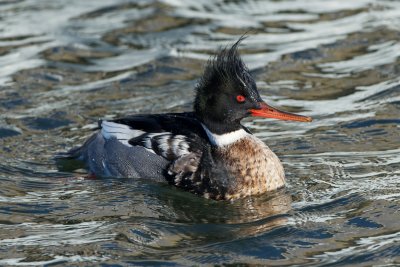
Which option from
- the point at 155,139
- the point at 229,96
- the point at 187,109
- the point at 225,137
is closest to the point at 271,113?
the point at 229,96

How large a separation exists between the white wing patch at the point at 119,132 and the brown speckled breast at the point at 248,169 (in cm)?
104

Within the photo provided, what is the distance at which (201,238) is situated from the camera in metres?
8.22

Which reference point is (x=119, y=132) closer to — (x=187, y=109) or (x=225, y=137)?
(x=225, y=137)

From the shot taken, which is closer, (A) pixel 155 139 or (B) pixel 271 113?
(B) pixel 271 113

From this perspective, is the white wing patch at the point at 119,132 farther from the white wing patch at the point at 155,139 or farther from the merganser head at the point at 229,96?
the merganser head at the point at 229,96

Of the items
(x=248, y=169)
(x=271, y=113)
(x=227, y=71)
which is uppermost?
(x=227, y=71)

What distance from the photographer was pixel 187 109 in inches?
482

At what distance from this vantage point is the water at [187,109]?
802cm

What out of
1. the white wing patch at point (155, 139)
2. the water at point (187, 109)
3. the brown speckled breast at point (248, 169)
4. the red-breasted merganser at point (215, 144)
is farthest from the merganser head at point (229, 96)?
the water at point (187, 109)

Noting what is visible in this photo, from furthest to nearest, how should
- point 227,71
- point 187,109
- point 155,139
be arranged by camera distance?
point 187,109, point 155,139, point 227,71

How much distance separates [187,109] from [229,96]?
2.90 metres

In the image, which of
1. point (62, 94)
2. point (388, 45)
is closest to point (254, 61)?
point (388, 45)

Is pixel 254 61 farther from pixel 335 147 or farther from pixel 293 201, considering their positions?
pixel 293 201

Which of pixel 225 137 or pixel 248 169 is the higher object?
pixel 225 137
